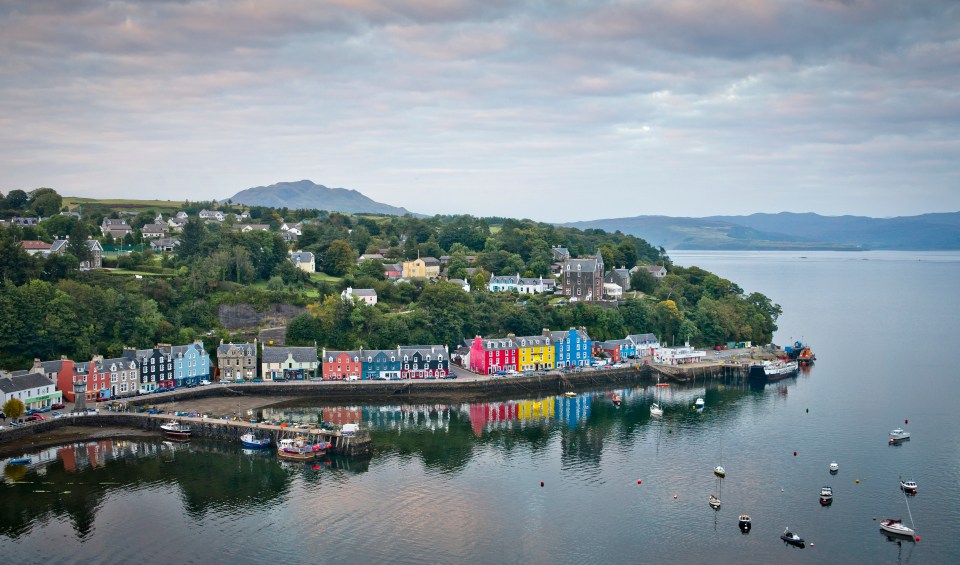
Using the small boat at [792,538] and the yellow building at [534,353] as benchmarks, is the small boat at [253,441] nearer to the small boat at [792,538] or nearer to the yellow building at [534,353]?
the yellow building at [534,353]

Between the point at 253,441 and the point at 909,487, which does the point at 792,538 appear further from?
the point at 253,441

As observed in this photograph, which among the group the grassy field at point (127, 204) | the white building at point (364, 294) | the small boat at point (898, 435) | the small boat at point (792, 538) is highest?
the grassy field at point (127, 204)

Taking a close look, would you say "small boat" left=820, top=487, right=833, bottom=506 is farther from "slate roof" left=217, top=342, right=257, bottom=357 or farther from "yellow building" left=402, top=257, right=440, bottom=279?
"yellow building" left=402, top=257, right=440, bottom=279

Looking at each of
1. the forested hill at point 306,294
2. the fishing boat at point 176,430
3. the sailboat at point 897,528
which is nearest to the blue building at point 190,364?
the forested hill at point 306,294

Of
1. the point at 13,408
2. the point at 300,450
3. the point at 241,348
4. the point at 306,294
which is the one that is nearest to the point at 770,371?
the point at 306,294

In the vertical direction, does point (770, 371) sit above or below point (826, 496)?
above

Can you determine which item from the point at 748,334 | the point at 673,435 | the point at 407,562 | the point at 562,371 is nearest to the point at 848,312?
the point at 748,334

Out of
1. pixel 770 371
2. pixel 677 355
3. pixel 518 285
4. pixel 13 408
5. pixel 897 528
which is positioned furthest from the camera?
pixel 518 285
